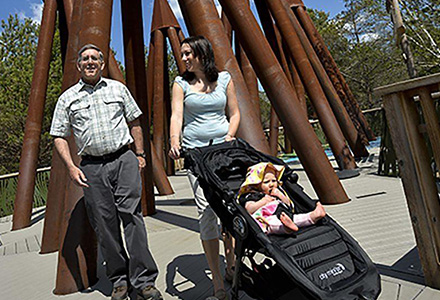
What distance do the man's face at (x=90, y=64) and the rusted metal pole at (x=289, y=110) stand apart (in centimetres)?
262

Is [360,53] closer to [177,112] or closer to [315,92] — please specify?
[315,92]

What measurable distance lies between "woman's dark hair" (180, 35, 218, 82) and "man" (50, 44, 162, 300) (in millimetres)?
707

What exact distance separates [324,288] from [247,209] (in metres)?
0.65

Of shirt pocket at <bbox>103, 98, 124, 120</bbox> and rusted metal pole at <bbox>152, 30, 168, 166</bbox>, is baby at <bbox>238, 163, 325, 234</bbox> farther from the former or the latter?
rusted metal pole at <bbox>152, 30, 168, 166</bbox>

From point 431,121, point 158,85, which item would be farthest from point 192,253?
point 158,85

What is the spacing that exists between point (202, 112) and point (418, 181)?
1.65 meters

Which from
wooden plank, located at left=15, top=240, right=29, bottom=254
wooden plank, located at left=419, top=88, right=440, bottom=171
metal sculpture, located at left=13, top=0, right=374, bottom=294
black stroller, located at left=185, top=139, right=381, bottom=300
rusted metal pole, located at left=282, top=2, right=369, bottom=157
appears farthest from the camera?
rusted metal pole, located at left=282, top=2, right=369, bottom=157

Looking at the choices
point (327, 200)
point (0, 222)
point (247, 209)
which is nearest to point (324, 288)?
point (247, 209)

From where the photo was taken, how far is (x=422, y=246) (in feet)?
8.47

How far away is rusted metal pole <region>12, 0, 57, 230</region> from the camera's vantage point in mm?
6469

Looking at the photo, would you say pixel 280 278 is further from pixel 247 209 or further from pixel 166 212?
pixel 166 212

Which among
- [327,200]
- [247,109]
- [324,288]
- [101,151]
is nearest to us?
[324,288]

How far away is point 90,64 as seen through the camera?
276cm

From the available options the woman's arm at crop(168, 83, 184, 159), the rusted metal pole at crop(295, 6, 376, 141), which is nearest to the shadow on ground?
the woman's arm at crop(168, 83, 184, 159)
